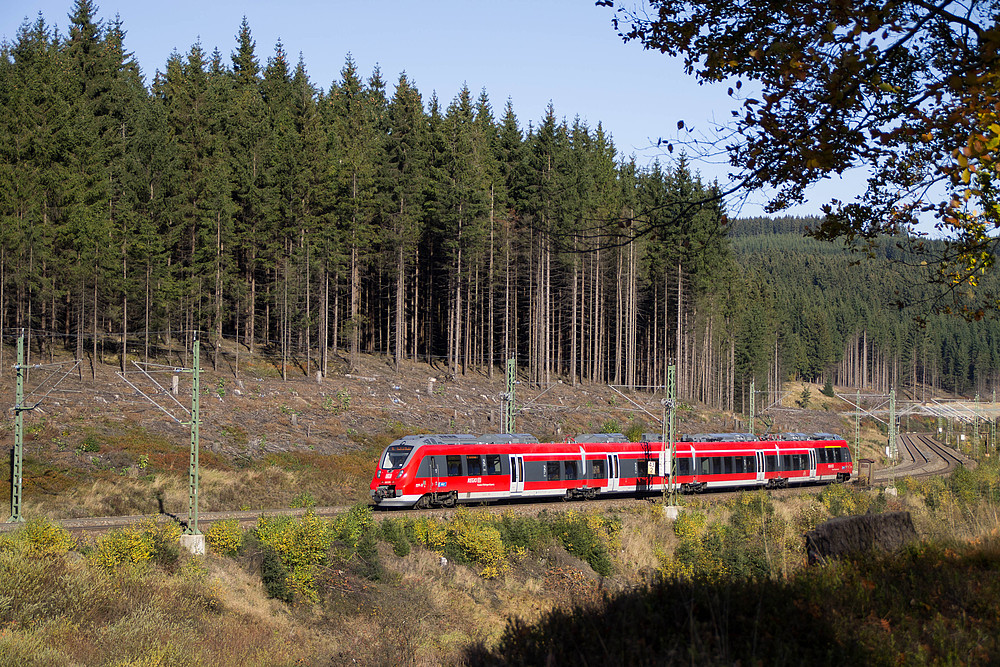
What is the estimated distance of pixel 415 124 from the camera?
69812mm

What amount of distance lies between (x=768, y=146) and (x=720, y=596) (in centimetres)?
391

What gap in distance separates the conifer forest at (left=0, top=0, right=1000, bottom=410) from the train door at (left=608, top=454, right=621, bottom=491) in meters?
11.0

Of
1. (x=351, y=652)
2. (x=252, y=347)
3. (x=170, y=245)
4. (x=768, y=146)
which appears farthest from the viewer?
(x=252, y=347)

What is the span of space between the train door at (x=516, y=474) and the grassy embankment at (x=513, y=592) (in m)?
3.36

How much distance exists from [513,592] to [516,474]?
8817 mm

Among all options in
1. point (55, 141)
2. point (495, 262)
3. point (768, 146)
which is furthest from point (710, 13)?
point (495, 262)

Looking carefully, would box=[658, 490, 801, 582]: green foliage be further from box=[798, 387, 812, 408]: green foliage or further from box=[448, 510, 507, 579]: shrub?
box=[798, 387, 812, 408]: green foliage

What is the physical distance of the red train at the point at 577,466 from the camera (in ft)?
103

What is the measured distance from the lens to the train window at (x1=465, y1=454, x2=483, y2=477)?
32.5 meters

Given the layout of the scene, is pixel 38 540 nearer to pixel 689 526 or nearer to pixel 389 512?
pixel 389 512

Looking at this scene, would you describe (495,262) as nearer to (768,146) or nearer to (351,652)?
(351,652)

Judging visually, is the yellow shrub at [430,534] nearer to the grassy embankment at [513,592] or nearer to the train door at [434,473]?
the grassy embankment at [513,592]

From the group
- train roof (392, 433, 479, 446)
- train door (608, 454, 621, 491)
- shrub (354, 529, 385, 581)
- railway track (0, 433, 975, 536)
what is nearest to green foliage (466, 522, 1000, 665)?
shrub (354, 529, 385, 581)

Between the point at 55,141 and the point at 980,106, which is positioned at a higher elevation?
the point at 55,141
